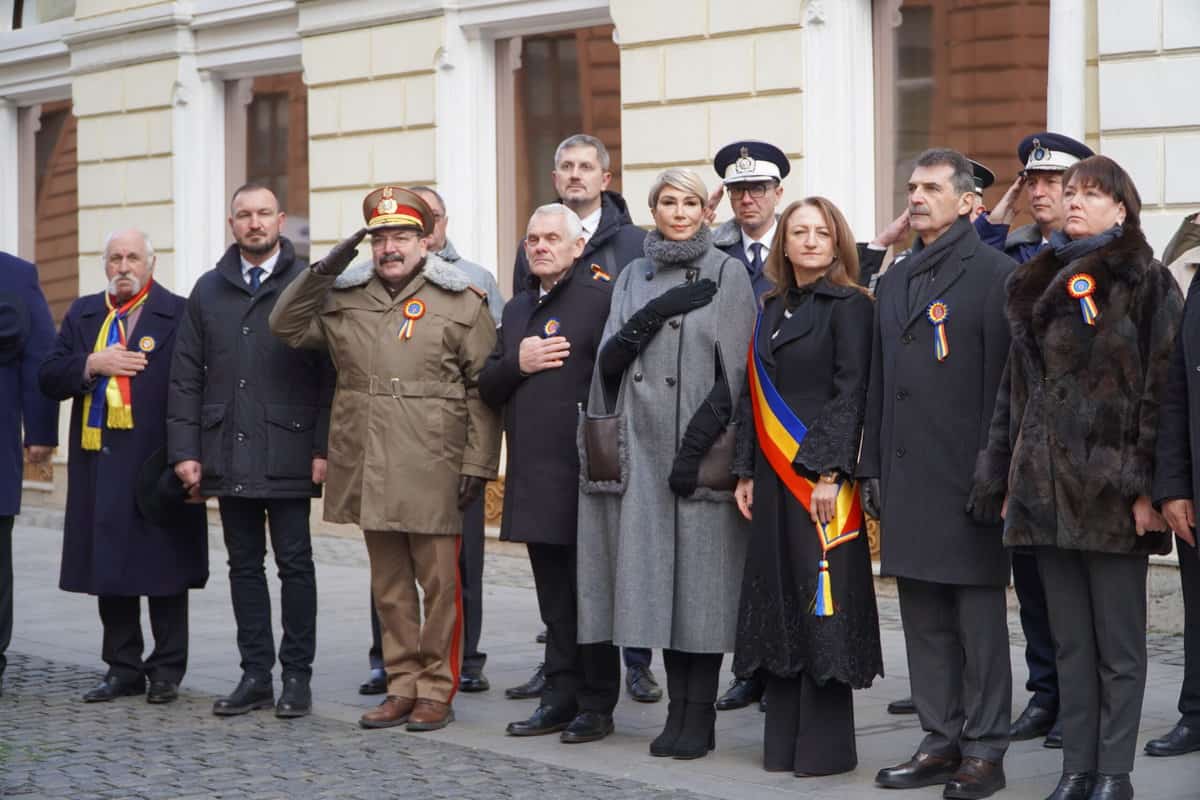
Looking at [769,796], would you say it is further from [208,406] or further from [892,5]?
[892,5]

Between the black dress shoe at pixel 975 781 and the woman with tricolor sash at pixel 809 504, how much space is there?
420 mm

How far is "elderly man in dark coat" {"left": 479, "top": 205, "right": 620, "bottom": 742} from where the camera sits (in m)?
7.02

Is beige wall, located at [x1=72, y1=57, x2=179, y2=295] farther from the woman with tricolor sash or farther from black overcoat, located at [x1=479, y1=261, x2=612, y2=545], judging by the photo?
the woman with tricolor sash

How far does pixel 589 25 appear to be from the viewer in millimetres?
13117

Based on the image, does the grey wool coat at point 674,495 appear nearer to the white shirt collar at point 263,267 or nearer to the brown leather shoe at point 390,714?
the brown leather shoe at point 390,714

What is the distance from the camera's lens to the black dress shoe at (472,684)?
813 cm

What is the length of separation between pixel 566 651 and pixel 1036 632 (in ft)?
5.62


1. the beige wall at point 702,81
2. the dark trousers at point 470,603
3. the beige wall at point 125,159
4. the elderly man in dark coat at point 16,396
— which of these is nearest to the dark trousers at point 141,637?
the elderly man in dark coat at point 16,396

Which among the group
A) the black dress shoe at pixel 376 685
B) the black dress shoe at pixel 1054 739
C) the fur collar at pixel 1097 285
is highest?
the fur collar at pixel 1097 285

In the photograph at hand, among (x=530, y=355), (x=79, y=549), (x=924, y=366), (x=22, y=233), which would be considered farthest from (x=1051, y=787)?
(x=22, y=233)

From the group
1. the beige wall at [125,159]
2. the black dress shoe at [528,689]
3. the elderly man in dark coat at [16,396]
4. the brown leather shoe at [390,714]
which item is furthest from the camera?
the beige wall at [125,159]

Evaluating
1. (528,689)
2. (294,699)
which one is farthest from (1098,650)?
(294,699)

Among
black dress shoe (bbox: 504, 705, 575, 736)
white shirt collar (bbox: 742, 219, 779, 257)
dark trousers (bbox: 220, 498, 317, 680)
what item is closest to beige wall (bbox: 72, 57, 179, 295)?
dark trousers (bbox: 220, 498, 317, 680)

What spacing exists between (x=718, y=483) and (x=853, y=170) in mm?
5337
